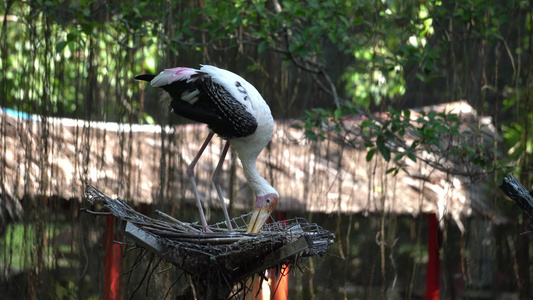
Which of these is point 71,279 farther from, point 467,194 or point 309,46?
point 467,194

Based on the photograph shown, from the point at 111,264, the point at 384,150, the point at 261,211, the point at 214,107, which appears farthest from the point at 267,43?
the point at 111,264

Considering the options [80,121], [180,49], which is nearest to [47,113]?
[80,121]

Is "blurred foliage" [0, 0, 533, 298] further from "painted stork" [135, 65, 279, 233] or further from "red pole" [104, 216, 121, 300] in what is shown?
"painted stork" [135, 65, 279, 233]

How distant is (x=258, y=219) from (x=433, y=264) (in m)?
3.77

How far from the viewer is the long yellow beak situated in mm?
4190

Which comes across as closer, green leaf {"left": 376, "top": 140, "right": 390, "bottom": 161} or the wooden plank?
the wooden plank

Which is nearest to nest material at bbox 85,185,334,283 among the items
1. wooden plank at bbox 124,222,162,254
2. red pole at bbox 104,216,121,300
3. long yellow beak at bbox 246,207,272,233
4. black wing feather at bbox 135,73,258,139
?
wooden plank at bbox 124,222,162,254

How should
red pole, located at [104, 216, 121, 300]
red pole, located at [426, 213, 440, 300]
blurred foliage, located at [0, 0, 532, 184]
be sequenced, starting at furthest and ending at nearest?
red pole, located at [426, 213, 440, 300] < red pole, located at [104, 216, 121, 300] < blurred foliage, located at [0, 0, 532, 184]

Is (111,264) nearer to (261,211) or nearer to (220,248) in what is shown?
(261,211)

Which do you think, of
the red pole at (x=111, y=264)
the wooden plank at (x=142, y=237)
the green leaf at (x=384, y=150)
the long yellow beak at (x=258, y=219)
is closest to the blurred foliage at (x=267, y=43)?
the green leaf at (x=384, y=150)

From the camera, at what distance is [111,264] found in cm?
661

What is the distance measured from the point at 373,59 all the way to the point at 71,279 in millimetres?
3733

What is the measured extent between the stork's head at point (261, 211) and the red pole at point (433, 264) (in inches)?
134

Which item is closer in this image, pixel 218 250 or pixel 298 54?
pixel 218 250
